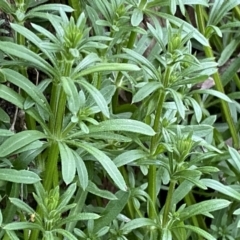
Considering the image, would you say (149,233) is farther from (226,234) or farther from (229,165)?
(229,165)

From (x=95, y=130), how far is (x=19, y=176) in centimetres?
17

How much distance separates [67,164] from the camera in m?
0.96

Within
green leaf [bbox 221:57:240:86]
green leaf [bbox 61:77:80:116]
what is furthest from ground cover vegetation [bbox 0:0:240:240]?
green leaf [bbox 221:57:240:86]

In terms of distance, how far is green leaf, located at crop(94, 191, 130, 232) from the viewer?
114 centimetres

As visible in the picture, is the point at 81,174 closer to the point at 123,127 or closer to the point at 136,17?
the point at 123,127

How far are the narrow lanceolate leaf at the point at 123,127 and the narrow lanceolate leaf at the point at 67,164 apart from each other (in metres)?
0.07

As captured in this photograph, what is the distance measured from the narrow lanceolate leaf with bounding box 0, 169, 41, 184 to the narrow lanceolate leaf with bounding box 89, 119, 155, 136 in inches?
5.7

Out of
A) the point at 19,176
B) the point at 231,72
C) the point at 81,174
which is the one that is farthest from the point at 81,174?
the point at 231,72

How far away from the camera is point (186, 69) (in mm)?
1155

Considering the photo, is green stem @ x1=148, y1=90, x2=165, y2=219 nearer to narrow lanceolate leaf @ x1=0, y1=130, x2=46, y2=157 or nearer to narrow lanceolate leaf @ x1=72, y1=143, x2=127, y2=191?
narrow lanceolate leaf @ x1=72, y1=143, x2=127, y2=191

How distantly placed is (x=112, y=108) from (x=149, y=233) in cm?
35

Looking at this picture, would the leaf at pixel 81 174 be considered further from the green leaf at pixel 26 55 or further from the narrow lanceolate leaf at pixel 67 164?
the green leaf at pixel 26 55

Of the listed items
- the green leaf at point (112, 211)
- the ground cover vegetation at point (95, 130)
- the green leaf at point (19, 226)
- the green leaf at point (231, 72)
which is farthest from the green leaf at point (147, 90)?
the green leaf at point (231, 72)

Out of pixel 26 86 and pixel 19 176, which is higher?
pixel 26 86
